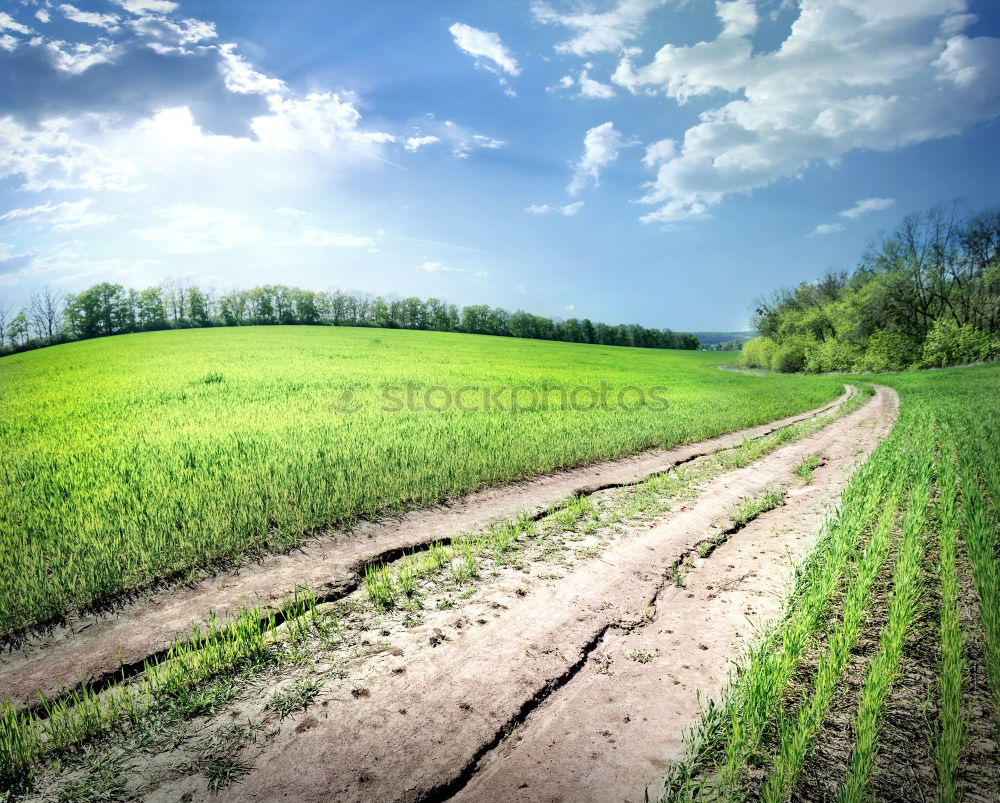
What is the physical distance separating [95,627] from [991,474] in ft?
45.1

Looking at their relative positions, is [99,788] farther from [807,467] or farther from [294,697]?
[807,467]

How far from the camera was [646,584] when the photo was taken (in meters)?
4.99

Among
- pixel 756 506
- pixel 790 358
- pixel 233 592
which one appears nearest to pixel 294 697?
pixel 233 592

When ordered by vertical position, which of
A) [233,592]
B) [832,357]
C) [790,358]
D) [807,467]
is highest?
[790,358]

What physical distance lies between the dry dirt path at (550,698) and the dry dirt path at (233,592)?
192 centimetres

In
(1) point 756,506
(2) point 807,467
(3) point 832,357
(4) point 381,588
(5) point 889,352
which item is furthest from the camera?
(3) point 832,357

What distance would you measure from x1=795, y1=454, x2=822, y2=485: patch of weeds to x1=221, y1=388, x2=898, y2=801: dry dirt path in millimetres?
4703

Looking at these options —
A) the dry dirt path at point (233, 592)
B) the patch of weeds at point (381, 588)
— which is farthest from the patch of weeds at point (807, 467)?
the patch of weeds at point (381, 588)

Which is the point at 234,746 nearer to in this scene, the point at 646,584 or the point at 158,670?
the point at 158,670

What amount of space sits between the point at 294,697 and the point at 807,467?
36.3 ft

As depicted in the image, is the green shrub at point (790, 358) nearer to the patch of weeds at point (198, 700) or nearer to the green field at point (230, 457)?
the green field at point (230, 457)

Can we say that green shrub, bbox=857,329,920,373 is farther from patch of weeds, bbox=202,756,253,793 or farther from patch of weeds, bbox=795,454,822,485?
patch of weeds, bbox=202,756,253,793

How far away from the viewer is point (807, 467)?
33.1ft

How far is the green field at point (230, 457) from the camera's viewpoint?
5.26 metres
